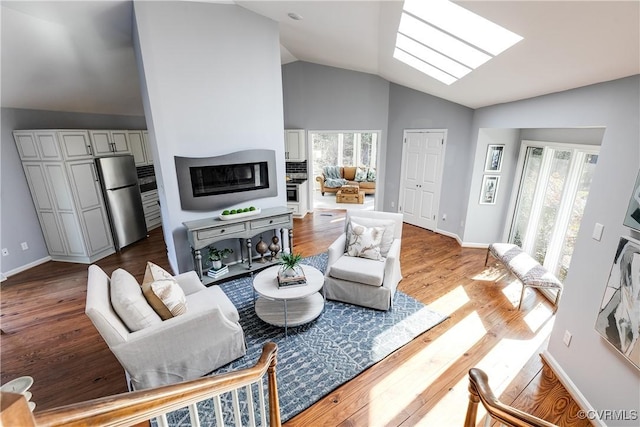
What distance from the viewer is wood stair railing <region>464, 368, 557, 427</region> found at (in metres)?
0.94

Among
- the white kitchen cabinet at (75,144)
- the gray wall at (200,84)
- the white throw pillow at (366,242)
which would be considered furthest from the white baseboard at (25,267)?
the white throw pillow at (366,242)

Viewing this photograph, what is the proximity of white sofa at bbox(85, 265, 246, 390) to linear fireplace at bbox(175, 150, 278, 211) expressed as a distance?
1.57 metres

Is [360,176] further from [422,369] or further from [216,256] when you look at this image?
[422,369]

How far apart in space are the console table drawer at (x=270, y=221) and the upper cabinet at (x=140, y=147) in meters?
3.16

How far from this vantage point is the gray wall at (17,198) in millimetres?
4035

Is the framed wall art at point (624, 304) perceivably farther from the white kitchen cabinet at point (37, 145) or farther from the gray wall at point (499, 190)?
the white kitchen cabinet at point (37, 145)

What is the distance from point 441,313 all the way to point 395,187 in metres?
3.72

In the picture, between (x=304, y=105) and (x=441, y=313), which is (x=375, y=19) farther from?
(x=304, y=105)

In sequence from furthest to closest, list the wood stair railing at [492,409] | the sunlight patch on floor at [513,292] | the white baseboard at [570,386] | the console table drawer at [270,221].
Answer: the console table drawer at [270,221] < the sunlight patch on floor at [513,292] < the white baseboard at [570,386] < the wood stair railing at [492,409]

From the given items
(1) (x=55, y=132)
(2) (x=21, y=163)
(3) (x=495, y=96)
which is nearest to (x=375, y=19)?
(3) (x=495, y=96)

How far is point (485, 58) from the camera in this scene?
2.73 metres

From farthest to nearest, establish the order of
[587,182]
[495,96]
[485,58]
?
1. [495,96]
2. [587,182]
3. [485,58]

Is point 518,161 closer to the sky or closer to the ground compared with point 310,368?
closer to the sky

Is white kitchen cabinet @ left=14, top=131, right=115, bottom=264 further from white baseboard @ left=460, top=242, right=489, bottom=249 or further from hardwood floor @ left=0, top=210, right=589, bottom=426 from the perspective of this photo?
white baseboard @ left=460, top=242, right=489, bottom=249
